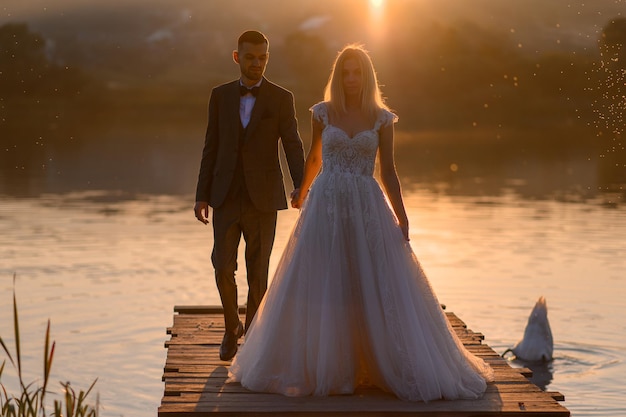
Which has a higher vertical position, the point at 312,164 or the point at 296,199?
the point at 312,164

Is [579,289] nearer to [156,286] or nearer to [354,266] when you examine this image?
[156,286]

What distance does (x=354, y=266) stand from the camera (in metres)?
8.93

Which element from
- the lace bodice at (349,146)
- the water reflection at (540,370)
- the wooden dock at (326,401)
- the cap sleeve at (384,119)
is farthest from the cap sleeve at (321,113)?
the water reflection at (540,370)

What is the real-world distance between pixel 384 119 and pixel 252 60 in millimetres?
1490

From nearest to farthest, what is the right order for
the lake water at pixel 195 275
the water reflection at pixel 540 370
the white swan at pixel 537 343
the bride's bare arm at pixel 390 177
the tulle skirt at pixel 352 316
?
the tulle skirt at pixel 352 316
the bride's bare arm at pixel 390 177
the water reflection at pixel 540 370
the lake water at pixel 195 275
the white swan at pixel 537 343

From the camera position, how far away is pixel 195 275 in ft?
72.2

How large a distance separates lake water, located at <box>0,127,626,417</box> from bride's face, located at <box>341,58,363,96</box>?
19.9 feet

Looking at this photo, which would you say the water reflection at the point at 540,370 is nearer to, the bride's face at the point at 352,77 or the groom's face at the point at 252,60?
the groom's face at the point at 252,60

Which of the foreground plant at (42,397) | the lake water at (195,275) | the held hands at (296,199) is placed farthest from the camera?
the lake water at (195,275)

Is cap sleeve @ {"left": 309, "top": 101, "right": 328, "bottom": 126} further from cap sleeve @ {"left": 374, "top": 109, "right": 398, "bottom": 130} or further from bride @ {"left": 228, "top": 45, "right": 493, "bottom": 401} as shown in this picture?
cap sleeve @ {"left": 374, "top": 109, "right": 398, "bottom": 130}

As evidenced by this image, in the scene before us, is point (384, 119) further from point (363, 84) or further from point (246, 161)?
point (246, 161)

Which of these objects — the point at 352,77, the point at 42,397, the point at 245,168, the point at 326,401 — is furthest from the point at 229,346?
the point at 42,397

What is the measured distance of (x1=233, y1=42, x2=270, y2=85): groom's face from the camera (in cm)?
971

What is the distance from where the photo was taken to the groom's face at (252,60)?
9.71m
